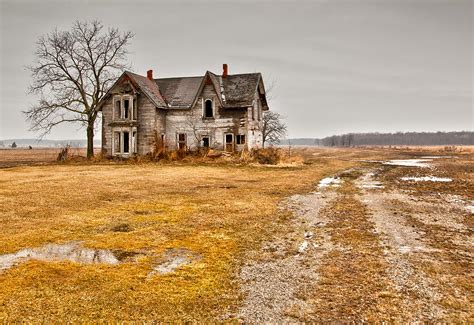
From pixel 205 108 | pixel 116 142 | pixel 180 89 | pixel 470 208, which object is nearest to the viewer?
pixel 470 208

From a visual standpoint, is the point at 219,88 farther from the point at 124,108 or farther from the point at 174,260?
the point at 174,260

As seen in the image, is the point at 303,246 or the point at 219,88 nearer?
the point at 303,246

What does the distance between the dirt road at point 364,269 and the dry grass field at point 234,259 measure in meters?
0.03

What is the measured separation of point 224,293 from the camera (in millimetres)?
4945

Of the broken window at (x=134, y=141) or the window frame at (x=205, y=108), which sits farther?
the broken window at (x=134, y=141)

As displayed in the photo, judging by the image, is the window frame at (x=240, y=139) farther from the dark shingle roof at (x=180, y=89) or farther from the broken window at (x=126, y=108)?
the broken window at (x=126, y=108)

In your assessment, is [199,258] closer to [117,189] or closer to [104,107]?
[117,189]

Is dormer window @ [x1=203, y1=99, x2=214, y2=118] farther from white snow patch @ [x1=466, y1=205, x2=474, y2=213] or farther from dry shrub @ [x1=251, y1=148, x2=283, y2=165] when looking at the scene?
white snow patch @ [x1=466, y1=205, x2=474, y2=213]

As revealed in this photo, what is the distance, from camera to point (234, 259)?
6363mm

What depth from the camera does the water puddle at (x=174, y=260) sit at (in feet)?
19.3

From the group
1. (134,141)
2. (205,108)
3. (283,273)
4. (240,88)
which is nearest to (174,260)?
(283,273)

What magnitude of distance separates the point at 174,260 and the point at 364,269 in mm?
3164

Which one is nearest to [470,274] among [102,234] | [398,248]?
[398,248]

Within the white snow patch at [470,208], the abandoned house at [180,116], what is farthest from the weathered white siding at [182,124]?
→ the white snow patch at [470,208]
